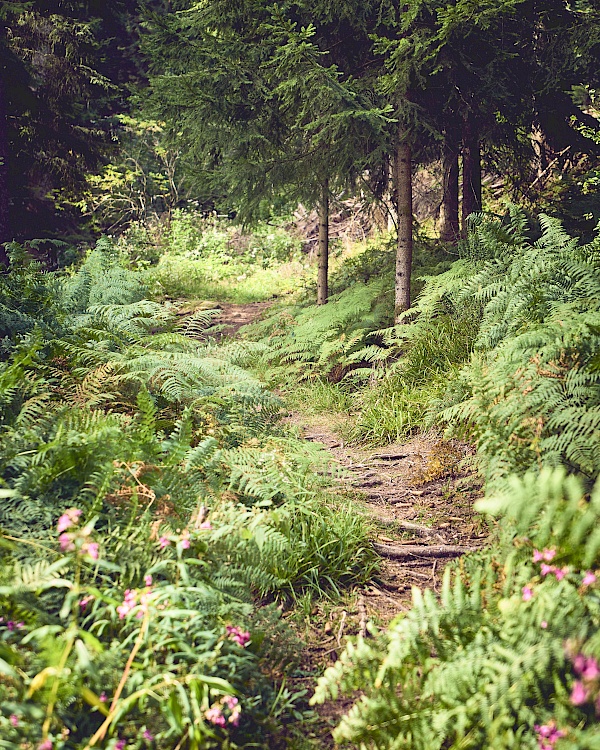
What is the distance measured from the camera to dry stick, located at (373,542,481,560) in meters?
3.19

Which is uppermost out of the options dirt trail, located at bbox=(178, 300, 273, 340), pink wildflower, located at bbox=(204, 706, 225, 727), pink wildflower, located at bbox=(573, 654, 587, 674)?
dirt trail, located at bbox=(178, 300, 273, 340)

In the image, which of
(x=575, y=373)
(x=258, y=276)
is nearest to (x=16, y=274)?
(x=575, y=373)

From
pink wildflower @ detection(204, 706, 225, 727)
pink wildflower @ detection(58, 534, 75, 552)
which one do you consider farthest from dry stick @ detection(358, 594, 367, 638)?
pink wildflower @ detection(58, 534, 75, 552)

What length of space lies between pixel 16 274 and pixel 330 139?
126 inches

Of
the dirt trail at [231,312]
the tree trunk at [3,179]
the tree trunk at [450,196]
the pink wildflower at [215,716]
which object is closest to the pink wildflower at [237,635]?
the pink wildflower at [215,716]

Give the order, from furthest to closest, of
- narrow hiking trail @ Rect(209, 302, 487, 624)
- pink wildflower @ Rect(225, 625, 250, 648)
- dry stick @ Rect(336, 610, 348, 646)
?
narrow hiking trail @ Rect(209, 302, 487, 624) → dry stick @ Rect(336, 610, 348, 646) → pink wildflower @ Rect(225, 625, 250, 648)

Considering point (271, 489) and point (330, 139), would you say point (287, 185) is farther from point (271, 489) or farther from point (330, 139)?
point (271, 489)

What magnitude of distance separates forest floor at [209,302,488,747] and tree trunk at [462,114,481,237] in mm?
3556

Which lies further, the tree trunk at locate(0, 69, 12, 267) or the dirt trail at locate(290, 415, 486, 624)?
the tree trunk at locate(0, 69, 12, 267)

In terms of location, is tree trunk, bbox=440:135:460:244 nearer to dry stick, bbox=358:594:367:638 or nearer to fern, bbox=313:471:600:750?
dry stick, bbox=358:594:367:638

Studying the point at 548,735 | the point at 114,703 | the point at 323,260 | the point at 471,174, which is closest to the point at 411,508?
the point at 548,735

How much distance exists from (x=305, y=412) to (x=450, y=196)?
11.7 feet

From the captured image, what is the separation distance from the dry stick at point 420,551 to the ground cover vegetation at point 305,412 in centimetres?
17

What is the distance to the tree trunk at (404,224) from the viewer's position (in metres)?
6.26
